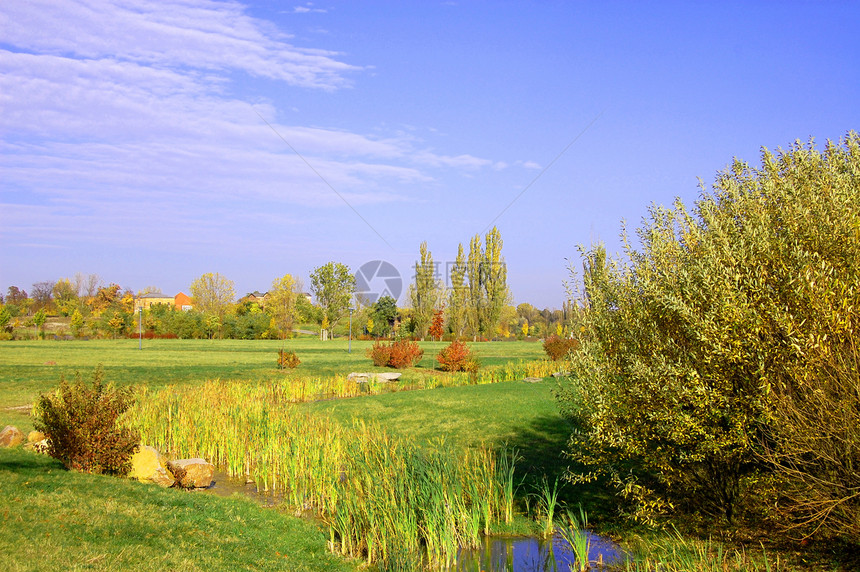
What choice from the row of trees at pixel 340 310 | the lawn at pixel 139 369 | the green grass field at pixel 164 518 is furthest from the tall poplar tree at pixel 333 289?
the green grass field at pixel 164 518

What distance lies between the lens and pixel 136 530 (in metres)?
6.57

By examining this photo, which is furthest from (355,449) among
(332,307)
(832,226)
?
(332,307)

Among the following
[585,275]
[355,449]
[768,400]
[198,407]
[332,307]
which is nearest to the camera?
[768,400]

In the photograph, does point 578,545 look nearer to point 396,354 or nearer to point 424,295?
point 396,354

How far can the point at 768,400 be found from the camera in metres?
5.32

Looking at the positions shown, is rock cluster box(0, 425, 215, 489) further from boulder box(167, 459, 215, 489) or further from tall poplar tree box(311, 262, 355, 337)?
tall poplar tree box(311, 262, 355, 337)

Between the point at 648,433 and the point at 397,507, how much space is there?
2.94 m

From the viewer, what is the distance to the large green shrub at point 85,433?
9086 mm

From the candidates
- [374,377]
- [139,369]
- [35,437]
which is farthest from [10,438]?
[139,369]

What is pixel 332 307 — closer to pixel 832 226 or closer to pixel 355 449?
pixel 355 449

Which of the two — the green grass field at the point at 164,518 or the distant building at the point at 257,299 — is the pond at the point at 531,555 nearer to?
the green grass field at the point at 164,518

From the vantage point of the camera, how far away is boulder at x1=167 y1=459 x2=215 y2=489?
974cm

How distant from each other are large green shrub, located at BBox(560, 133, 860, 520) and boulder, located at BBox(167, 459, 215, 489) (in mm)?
6091

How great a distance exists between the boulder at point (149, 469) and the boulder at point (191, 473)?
0.37ft
